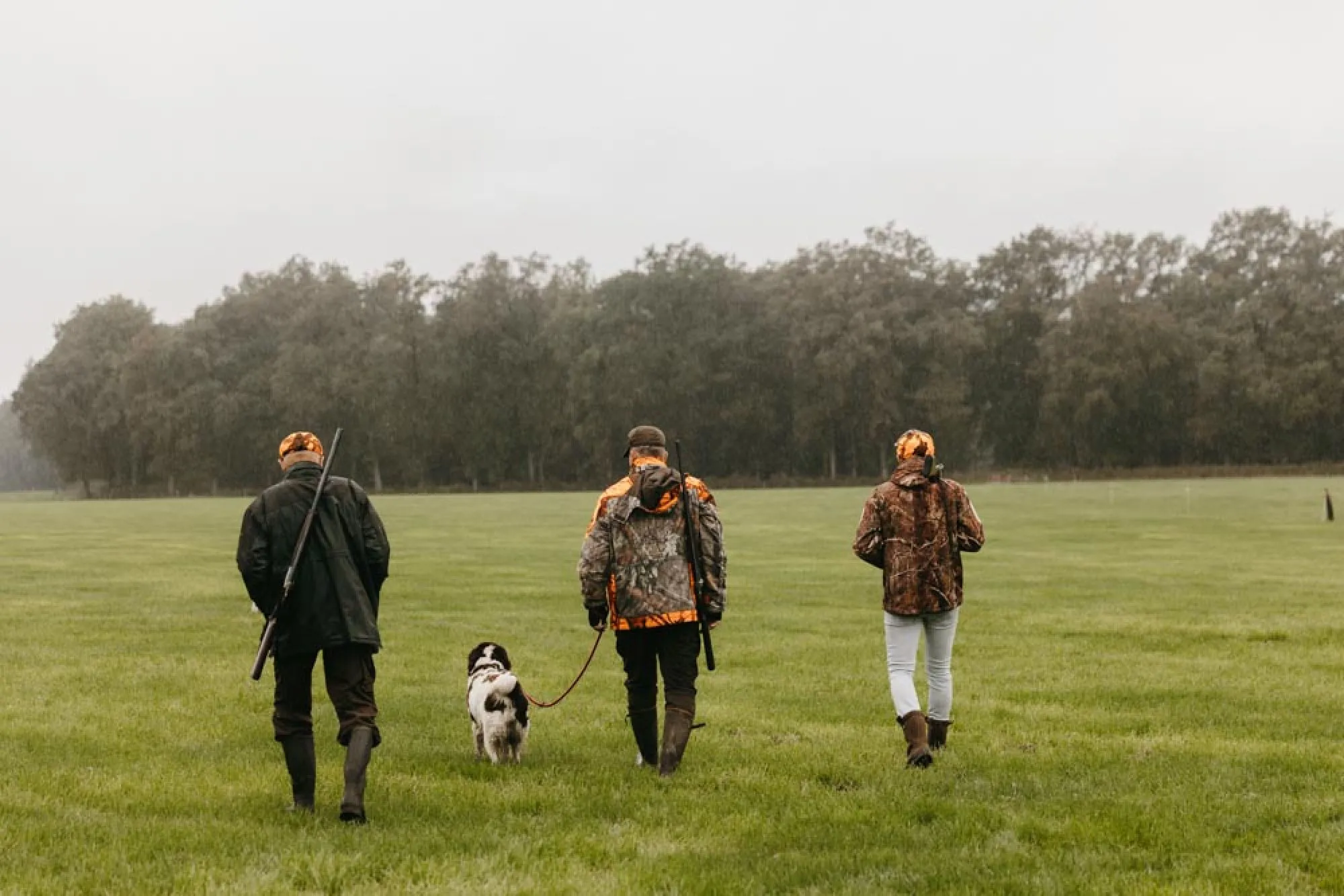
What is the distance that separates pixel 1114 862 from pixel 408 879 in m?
3.64

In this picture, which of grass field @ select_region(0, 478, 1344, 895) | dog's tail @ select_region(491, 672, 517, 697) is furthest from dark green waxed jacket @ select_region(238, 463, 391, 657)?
dog's tail @ select_region(491, 672, 517, 697)

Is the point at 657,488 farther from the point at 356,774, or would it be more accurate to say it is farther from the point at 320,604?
the point at 356,774

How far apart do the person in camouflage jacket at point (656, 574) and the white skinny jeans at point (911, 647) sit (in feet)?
4.42

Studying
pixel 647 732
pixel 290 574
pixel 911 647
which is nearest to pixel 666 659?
pixel 647 732

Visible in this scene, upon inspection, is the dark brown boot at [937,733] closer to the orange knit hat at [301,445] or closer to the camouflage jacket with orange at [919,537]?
the camouflage jacket with orange at [919,537]

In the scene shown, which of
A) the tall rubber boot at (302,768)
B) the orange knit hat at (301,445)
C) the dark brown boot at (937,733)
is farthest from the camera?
the dark brown boot at (937,733)

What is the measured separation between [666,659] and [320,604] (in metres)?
2.45

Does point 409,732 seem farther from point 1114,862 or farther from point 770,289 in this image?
point 770,289

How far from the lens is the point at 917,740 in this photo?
905 cm

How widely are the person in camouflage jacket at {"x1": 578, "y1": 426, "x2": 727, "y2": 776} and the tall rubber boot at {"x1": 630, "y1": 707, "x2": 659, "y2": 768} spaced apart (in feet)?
0.77

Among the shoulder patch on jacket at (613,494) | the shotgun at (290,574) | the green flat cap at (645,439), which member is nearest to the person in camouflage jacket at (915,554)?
the green flat cap at (645,439)

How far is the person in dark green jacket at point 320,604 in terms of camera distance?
24.5 ft

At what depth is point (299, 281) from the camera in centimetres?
12031

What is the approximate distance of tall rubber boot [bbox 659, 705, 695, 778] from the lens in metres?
Result: 8.75
